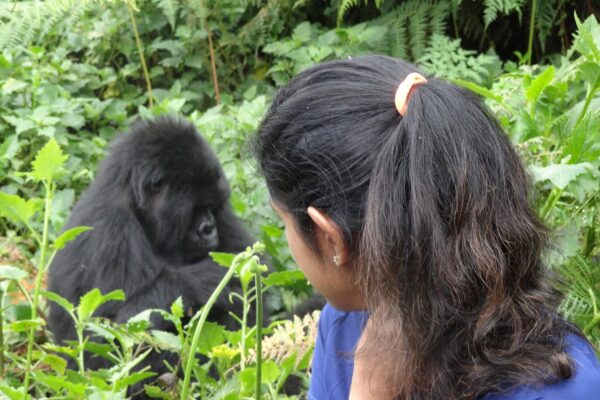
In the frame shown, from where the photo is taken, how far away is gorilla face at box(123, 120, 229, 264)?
4082mm

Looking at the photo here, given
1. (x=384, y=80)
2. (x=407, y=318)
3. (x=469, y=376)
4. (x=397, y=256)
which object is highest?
(x=384, y=80)

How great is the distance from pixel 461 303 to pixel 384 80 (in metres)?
0.46

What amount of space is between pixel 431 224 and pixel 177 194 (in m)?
2.61

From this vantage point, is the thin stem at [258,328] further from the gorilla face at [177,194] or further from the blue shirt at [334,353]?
the gorilla face at [177,194]

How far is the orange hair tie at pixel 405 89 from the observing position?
1.71m

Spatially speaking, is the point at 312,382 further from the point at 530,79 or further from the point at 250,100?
the point at 250,100

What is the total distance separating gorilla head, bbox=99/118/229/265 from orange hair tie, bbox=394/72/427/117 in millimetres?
2439

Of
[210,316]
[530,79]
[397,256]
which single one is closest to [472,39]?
[210,316]

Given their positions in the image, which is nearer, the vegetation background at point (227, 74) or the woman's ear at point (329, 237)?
the woman's ear at point (329, 237)

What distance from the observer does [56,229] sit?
4402 millimetres

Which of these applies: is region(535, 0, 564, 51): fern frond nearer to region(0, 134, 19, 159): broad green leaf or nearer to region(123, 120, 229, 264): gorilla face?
region(123, 120, 229, 264): gorilla face

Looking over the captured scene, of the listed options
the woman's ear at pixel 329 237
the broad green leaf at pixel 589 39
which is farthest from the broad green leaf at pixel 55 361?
the broad green leaf at pixel 589 39

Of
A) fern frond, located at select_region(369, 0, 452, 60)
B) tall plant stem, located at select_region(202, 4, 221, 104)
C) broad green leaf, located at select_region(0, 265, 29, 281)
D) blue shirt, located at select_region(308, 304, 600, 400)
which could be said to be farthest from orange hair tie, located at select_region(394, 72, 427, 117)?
tall plant stem, located at select_region(202, 4, 221, 104)

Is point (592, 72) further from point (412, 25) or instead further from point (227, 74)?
point (227, 74)
